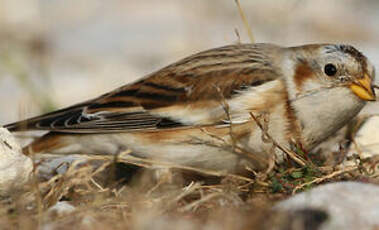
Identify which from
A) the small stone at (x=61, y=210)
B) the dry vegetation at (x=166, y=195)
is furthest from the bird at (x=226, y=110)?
the small stone at (x=61, y=210)

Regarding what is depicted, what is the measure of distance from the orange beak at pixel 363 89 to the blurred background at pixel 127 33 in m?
2.06

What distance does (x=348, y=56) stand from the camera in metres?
3.98

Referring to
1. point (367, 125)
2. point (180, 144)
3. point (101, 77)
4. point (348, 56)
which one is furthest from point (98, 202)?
point (101, 77)

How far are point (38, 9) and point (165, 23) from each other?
1519 millimetres

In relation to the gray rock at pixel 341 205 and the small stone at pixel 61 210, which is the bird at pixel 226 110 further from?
the small stone at pixel 61 210

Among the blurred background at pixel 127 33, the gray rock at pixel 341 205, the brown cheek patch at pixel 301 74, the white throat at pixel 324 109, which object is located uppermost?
the brown cheek patch at pixel 301 74

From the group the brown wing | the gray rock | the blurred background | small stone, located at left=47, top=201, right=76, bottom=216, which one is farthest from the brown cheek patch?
the blurred background

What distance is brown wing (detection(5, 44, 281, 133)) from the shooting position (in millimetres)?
4035

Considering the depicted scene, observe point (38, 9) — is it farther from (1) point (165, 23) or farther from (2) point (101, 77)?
(2) point (101, 77)

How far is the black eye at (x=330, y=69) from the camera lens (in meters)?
4.00

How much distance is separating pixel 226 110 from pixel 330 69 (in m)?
0.62

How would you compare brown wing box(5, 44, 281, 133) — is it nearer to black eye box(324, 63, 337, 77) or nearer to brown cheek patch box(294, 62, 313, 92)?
brown cheek patch box(294, 62, 313, 92)

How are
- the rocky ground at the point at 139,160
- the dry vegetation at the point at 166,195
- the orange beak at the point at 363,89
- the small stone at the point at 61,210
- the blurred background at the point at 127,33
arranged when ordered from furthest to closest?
the blurred background at the point at 127,33, the orange beak at the point at 363,89, the small stone at the point at 61,210, the rocky ground at the point at 139,160, the dry vegetation at the point at 166,195

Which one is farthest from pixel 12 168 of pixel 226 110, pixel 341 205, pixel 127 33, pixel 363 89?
pixel 127 33
